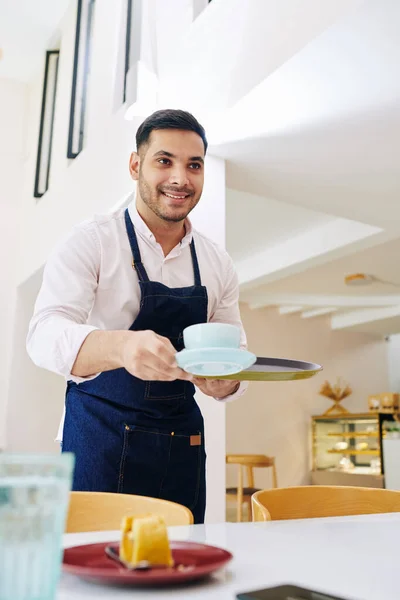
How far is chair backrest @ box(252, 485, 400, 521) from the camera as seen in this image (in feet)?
4.95

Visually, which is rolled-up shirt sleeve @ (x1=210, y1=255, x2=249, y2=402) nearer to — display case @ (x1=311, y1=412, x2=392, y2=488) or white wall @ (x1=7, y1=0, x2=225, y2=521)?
white wall @ (x1=7, y1=0, x2=225, y2=521)

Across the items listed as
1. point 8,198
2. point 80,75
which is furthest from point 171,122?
point 8,198

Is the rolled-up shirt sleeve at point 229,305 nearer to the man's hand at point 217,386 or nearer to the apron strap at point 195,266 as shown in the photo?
the apron strap at point 195,266

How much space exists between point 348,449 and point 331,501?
6662 millimetres

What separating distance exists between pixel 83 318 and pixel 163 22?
233cm

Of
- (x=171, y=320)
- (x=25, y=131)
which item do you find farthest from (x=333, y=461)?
(x=171, y=320)

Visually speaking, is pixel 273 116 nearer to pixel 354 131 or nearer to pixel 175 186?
pixel 354 131

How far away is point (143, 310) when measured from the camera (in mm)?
1604

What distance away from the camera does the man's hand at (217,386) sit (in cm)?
140

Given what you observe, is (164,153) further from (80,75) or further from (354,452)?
(354,452)

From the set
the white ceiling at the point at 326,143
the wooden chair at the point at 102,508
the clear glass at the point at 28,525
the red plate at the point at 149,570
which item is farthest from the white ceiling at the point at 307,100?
the clear glass at the point at 28,525

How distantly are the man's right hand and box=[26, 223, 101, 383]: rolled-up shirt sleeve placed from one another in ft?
0.56

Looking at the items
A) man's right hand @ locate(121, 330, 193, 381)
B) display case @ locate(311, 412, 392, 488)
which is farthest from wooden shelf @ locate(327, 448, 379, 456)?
man's right hand @ locate(121, 330, 193, 381)

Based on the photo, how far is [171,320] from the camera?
165 centimetres
